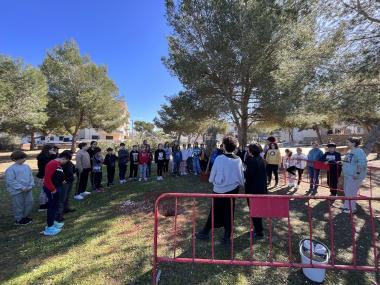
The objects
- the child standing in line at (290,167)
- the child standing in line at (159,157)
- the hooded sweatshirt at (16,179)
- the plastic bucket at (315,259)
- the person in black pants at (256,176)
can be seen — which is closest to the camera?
the plastic bucket at (315,259)

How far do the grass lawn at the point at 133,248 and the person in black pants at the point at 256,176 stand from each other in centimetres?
35

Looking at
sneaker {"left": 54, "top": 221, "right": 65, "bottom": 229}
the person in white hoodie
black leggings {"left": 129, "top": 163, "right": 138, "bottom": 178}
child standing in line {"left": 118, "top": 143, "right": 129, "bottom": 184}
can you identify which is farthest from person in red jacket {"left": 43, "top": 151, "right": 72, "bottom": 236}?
black leggings {"left": 129, "top": 163, "right": 138, "bottom": 178}

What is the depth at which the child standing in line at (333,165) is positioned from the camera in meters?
7.96

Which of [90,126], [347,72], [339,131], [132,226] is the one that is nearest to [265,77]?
[347,72]

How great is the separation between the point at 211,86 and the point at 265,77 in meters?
2.70

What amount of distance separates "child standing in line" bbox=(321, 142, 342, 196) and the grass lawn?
43.8 inches

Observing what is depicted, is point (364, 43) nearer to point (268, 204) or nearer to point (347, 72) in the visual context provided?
point (347, 72)

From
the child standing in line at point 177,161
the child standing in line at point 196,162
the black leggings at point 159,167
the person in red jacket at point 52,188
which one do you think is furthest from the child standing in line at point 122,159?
the person in red jacket at point 52,188

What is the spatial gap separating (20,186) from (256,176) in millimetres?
4997

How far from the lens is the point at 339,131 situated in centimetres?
5506

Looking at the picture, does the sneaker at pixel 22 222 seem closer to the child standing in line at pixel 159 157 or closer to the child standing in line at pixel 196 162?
the child standing in line at pixel 159 157

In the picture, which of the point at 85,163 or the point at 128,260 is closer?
the point at 128,260

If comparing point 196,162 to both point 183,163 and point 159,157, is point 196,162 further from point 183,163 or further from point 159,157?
point 159,157

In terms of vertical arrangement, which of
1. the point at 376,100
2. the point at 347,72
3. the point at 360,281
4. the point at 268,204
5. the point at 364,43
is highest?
the point at 364,43
